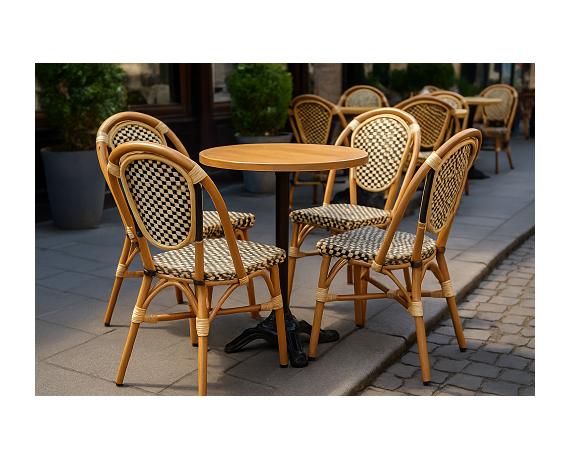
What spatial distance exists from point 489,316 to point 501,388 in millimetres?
936

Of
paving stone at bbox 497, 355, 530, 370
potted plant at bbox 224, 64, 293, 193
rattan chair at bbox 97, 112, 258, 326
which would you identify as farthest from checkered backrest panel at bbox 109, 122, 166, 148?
potted plant at bbox 224, 64, 293, 193

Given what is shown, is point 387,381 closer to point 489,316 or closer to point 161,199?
point 489,316

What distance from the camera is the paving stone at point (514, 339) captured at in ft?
10.5

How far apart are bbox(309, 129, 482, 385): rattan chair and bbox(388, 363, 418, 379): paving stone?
140 millimetres

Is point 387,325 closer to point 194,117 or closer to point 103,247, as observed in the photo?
point 103,247

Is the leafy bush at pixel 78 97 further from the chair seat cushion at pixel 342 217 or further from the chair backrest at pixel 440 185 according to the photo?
the chair backrest at pixel 440 185

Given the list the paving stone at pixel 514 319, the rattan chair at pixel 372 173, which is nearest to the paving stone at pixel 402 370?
the rattan chair at pixel 372 173

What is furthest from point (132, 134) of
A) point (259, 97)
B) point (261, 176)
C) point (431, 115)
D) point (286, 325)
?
point (261, 176)

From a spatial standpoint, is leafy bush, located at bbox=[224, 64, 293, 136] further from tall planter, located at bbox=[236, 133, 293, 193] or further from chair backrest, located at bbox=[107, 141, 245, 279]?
chair backrest, located at bbox=[107, 141, 245, 279]

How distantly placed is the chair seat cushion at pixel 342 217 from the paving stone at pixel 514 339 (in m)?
0.91

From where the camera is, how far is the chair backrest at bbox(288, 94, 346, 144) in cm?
585

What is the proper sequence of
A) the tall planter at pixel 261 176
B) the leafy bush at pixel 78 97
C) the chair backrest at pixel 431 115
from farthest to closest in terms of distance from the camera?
1. the tall planter at pixel 261 176
2. the chair backrest at pixel 431 115
3. the leafy bush at pixel 78 97

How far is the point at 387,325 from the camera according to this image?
3.29m

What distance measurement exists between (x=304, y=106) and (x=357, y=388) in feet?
12.8
